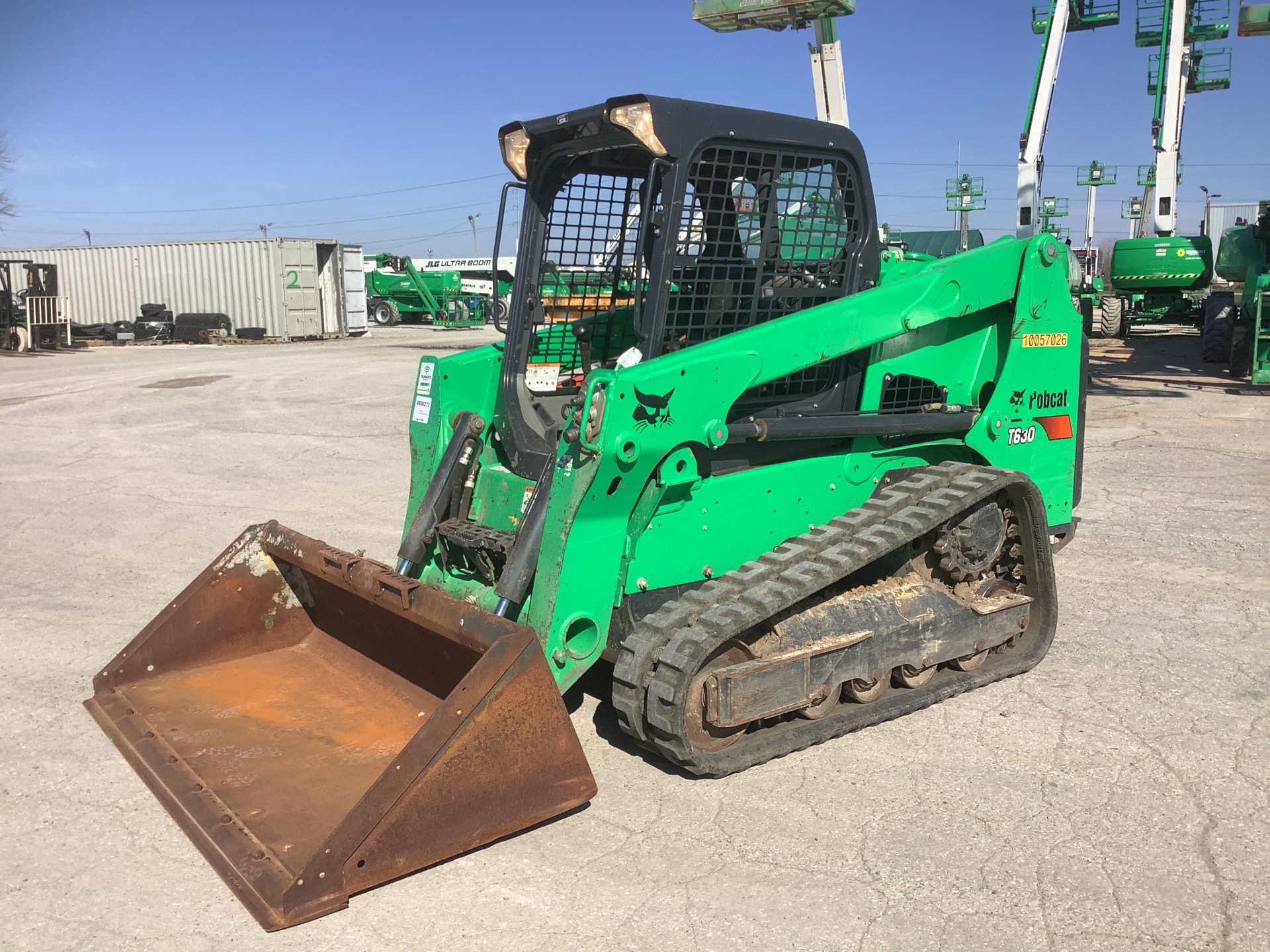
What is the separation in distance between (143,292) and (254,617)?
3206 cm

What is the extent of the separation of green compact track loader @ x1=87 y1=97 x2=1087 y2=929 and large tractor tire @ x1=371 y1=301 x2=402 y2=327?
37.5 metres

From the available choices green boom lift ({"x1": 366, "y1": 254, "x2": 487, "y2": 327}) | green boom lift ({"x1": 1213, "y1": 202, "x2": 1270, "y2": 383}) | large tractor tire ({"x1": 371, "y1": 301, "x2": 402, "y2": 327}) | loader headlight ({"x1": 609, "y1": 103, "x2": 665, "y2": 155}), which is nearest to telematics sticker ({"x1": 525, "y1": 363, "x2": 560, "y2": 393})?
loader headlight ({"x1": 609, "y1": 103, "x2": 665, "y2": 155})

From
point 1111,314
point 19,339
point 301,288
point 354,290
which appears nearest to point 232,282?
point 301,288

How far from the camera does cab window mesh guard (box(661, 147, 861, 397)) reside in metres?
4.19

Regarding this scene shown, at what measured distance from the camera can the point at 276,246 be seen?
101 feet

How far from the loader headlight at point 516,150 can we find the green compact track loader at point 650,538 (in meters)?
0.02

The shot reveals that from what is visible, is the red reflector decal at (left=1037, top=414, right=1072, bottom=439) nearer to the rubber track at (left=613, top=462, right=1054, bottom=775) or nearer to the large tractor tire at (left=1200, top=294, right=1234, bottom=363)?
the rubber track at (left=613, top=462, right=1054, bottom=775)

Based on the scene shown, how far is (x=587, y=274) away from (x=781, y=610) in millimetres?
1885

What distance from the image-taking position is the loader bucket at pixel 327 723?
3.06 metres

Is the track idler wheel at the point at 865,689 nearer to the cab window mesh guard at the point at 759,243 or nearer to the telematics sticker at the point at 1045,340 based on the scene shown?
the cab window mesh guard at the point at 759,243

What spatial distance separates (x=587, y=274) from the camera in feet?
16.1

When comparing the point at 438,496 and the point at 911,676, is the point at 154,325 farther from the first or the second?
the point at 911,676

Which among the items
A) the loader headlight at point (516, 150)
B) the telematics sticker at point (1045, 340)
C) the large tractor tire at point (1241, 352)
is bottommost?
the large tractor tire at point (1241, 352)

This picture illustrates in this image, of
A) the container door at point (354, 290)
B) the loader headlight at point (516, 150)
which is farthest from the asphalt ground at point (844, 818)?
the container door at point (354, 290)
